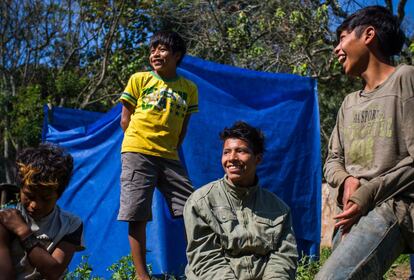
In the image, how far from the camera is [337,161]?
320 cm

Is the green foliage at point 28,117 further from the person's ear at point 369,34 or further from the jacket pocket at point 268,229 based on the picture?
the person's ear at point 369,34

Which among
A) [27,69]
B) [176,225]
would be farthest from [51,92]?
[176,225]

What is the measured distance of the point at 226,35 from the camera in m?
9.91

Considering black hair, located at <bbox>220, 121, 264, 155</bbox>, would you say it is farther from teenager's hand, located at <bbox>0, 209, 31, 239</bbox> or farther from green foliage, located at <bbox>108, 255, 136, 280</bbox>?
green foliage, located at <bbox>108, 255, 136, 280</bbox>

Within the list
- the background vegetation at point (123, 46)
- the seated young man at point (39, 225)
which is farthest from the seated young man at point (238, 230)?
the background vegetation at point (123, 46)

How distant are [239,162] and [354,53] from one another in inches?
33.7

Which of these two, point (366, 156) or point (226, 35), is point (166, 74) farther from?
point (226, 35)

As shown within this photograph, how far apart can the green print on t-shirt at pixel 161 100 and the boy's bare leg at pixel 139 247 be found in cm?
79

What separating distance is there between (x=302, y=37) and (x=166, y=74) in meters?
4.22

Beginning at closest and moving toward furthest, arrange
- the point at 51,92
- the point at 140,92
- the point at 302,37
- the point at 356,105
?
1. the point at 356,105
2. the point at 140,92
3. the point at 302,37
4. the point at 51,92

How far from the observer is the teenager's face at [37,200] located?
280 cm

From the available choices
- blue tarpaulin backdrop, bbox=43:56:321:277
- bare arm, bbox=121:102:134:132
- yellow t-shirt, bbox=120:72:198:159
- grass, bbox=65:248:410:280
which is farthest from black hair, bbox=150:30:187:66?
grass, bbox=65:248:410:280

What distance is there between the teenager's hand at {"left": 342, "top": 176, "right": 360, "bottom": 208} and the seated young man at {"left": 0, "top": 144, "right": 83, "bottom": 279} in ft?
3.92

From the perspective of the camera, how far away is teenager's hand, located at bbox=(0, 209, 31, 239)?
268 cm
